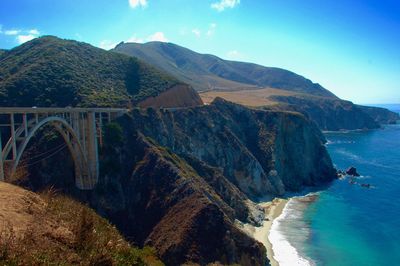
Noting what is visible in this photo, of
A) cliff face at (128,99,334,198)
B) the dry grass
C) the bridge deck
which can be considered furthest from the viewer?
the dry grass

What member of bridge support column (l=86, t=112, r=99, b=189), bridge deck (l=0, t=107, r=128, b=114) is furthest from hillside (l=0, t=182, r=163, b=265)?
bridge support column (l=86, t=112, r=99, b=189)

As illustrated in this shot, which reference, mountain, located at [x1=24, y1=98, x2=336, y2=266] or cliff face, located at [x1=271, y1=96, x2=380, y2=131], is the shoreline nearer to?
mountain, located at [x1=24, y1=98, x2=336, y2=266]

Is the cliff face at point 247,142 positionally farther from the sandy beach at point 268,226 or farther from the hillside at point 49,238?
the hillside at point 49,238

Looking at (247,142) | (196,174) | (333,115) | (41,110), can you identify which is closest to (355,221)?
(196,174)

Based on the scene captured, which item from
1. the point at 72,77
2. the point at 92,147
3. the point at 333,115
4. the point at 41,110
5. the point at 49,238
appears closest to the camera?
the point at 49,238

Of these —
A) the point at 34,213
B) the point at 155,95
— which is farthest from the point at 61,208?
the point at 155,95

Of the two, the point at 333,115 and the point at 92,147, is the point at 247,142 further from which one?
the point at 333,115

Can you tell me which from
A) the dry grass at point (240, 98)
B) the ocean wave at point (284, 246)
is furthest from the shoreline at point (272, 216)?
the dry grass at point (240, 98)
